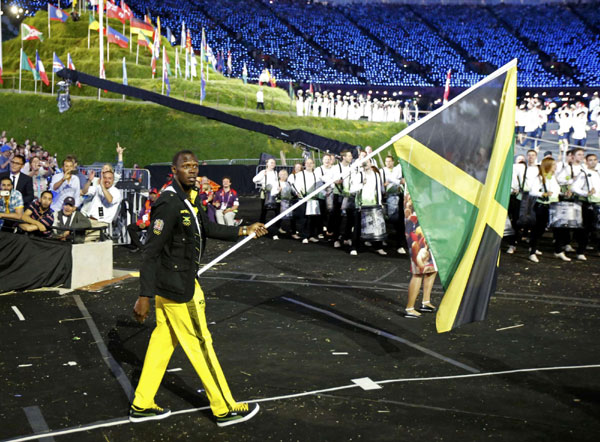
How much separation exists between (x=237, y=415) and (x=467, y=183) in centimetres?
267

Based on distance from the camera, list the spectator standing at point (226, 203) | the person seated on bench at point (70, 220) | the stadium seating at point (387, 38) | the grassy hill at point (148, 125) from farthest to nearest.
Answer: the stadium seating at point (387, 38) → the grassy hill at point (148, 125) → the spectator standing at point (226, 203) → the person seated on bench at point (70, 220)

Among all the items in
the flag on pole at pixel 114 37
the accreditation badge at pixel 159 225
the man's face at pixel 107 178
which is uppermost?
the flag on pole at pixel 114 37

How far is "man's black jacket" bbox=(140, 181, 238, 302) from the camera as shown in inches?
211

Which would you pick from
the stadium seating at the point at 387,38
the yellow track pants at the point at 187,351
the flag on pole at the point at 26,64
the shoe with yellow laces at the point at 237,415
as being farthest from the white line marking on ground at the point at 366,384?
the stadium seating at the point at 387,38

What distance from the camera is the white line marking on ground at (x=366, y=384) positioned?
6.34 meters

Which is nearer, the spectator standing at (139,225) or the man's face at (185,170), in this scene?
the man's face at (185,170)

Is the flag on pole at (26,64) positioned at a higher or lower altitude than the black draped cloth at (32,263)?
higher

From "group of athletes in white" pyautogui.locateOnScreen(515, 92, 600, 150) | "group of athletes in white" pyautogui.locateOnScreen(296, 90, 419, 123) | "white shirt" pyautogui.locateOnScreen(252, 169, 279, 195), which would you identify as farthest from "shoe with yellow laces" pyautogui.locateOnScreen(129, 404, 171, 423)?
"group of athletes in white" pyautogui.locateOnScreen(296, 90, 419, 123)

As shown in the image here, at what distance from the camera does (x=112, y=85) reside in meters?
19.3

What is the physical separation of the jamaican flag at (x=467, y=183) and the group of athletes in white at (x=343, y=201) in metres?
6.73

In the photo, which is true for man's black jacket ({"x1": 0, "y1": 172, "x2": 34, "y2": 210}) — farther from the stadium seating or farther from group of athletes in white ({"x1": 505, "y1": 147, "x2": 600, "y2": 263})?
the stadium seating

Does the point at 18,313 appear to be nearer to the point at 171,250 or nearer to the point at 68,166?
the point at 171,250

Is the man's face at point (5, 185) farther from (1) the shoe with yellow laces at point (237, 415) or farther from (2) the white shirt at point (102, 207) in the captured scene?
(1) the shoe with yellow laces at point (237, 415)

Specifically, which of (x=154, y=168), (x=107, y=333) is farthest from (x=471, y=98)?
(x=154, y=168)
